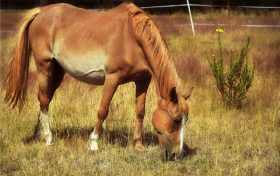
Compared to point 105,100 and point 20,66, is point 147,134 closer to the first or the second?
point 105,100

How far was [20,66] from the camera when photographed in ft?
18.7

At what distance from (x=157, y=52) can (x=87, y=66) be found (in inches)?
35.8

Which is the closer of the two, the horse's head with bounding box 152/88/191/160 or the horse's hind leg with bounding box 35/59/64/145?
the horse's head with bounding box 152/88/191/160

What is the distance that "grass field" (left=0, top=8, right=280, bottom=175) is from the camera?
465cm

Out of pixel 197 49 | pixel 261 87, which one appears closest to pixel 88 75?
pixel 261 87

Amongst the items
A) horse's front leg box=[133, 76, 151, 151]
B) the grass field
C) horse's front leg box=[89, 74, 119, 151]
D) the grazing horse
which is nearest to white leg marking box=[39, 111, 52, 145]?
the grazing horse

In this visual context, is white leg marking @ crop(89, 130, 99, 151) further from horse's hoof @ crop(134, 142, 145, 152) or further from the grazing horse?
horse's hoof @ crop(134, 142, 145, 152)

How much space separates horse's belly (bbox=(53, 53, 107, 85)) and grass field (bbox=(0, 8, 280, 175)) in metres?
0.81

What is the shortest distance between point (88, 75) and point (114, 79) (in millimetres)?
393

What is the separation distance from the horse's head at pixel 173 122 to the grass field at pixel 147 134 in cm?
24

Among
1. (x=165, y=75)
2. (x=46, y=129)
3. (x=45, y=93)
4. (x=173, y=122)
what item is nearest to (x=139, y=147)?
(x=173, y=122)

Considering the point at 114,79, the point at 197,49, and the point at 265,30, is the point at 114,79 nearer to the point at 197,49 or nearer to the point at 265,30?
the point at 197,49

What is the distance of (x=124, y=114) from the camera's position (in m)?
6.53

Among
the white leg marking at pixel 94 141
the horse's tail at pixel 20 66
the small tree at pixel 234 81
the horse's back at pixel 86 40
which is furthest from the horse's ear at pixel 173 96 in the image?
the small tree at pixel 234 81
